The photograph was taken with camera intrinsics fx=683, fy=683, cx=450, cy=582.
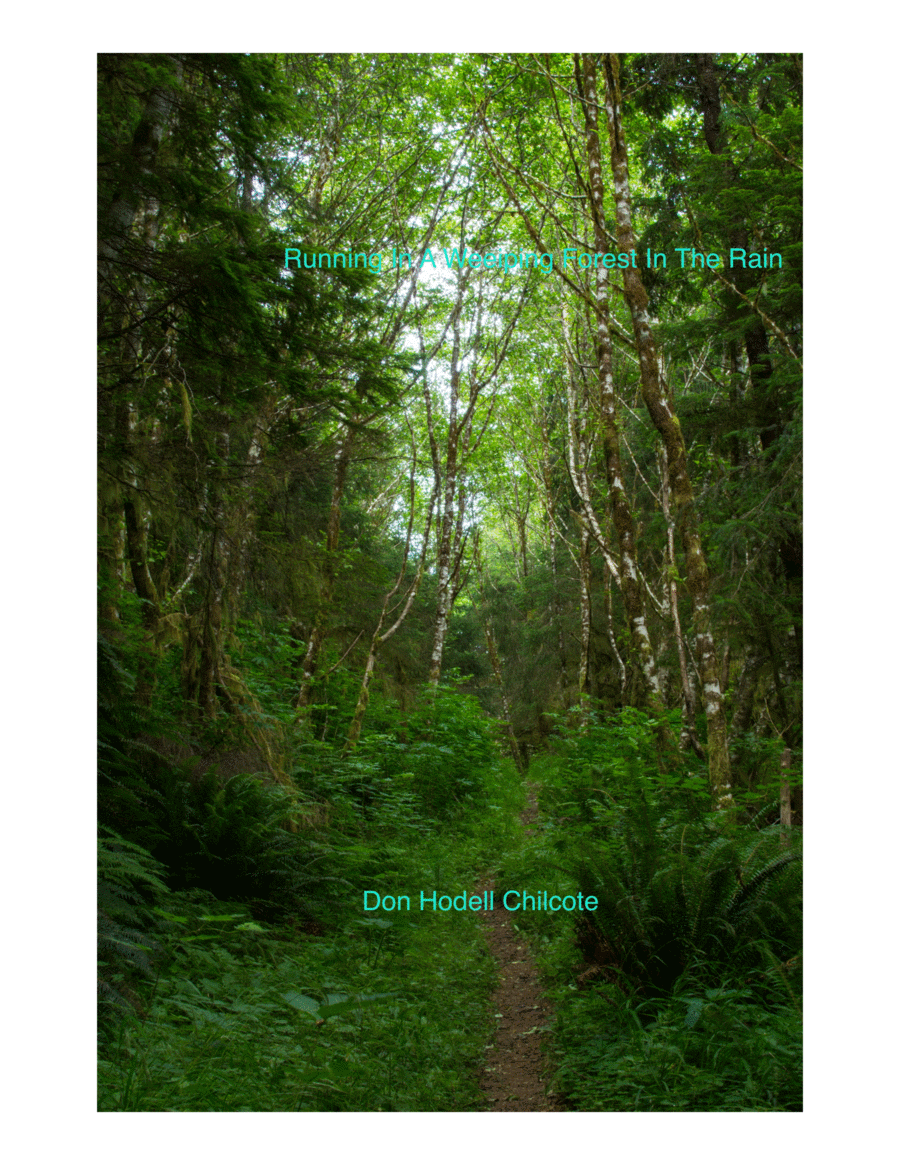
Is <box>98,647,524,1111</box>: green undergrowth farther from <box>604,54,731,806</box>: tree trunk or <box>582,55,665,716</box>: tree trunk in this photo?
<box>582,55,665,716</box>: tree trunk

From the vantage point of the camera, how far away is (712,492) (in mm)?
6703

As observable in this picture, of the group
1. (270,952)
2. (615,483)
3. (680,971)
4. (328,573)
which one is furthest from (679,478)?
(270,952)

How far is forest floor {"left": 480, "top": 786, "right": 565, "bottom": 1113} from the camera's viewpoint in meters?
2.71

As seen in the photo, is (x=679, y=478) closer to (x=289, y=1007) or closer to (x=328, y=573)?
(x=328, y=573)

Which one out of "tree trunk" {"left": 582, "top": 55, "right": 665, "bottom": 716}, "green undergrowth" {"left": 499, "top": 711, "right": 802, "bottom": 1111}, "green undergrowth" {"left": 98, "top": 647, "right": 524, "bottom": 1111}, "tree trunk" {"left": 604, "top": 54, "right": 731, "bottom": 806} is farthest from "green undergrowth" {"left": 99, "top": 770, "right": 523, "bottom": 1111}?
"tree trunk" {"left": 582, "top": 55, "right": 665, "bottom": 716}

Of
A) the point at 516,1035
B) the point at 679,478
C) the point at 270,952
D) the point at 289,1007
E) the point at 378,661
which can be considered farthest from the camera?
the point at 378,661

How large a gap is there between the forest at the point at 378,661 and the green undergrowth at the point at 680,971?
2 cm

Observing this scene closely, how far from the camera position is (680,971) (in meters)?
3.37

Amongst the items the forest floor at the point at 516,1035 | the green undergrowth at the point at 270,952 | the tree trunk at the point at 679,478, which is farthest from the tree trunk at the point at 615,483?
the forest floor at the point at 516,1035

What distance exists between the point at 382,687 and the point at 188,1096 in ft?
29.0

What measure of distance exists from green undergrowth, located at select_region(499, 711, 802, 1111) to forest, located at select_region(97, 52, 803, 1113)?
19 mm

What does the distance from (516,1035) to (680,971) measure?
34.2 inches
